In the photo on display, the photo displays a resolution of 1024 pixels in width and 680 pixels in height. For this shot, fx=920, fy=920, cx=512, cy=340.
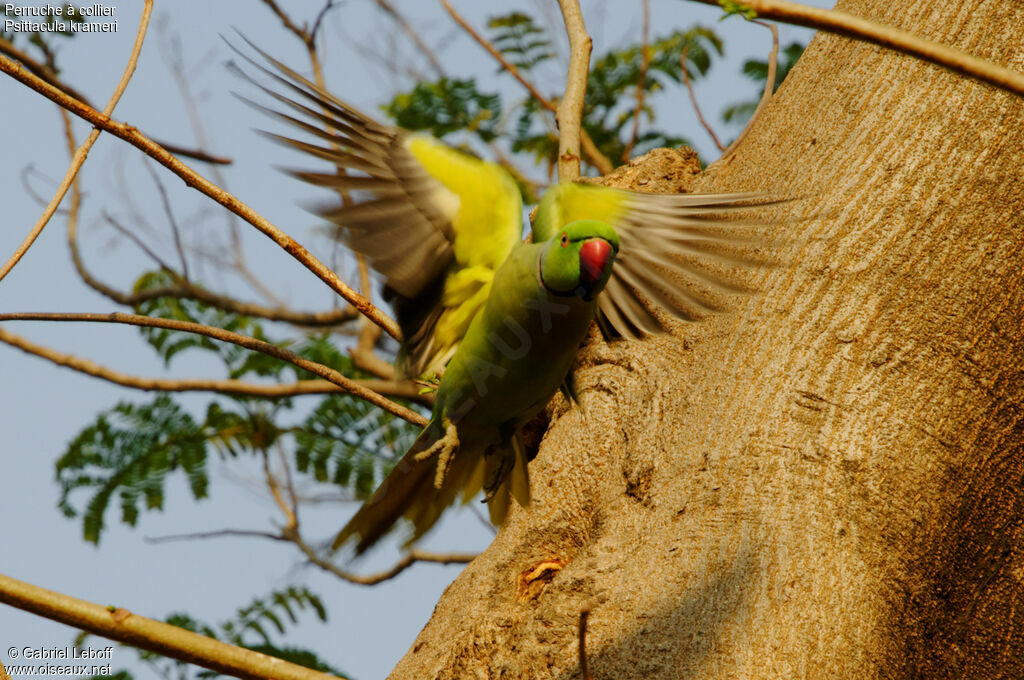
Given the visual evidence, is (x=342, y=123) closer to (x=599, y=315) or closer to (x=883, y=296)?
(x=599, y=315)

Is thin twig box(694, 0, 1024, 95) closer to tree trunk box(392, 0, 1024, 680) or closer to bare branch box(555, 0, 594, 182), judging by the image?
tree trunk box(392, 0, 1024, 680)

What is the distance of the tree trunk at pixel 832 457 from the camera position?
1627 millimetres

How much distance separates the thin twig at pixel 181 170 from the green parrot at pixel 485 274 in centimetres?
10

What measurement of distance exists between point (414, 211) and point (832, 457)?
Result: 116cm

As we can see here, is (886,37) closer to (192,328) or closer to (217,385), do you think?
(192,328)

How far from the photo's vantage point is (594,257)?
205cm

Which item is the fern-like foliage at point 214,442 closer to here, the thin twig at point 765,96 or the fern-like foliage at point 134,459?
the fern-like foliage at point 134,459

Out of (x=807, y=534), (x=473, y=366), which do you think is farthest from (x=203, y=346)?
(x=807, y=534)

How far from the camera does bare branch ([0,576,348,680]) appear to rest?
3.57ft

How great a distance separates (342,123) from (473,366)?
72 cm

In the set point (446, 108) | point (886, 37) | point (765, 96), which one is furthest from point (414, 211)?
point (446, 108)

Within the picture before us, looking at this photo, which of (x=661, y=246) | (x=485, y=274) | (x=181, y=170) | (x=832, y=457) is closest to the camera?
(x=832, y=457)

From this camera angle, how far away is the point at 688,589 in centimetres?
165

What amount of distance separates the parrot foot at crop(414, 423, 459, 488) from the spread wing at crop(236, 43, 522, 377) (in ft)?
0.71
